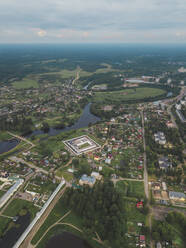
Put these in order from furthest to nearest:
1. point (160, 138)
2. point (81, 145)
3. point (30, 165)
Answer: point (160, 138) → point (81, 145) → point (30, 165)

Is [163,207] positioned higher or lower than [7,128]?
lower

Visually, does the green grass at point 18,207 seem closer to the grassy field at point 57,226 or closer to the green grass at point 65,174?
the grassy field at point 57,226

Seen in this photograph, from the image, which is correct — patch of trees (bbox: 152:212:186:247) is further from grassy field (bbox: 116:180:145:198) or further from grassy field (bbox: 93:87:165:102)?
grassy field (bbox: 93:87:165:102)

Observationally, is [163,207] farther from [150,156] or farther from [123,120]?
[123,120]

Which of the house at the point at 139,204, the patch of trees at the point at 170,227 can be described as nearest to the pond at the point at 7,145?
the house at the point at 139,204

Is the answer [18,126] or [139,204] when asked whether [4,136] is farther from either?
[139,204]

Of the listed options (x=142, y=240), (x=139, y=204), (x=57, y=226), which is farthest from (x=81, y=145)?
(x=142, y=240)

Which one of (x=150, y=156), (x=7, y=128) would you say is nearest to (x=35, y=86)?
(x=7, y=128)
